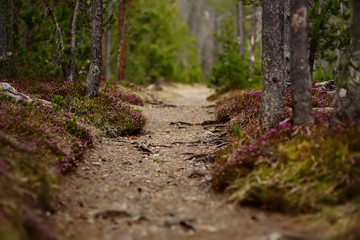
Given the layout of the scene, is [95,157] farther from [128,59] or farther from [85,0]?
[128,59]

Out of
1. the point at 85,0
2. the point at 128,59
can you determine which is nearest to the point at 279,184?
the point at 85,0

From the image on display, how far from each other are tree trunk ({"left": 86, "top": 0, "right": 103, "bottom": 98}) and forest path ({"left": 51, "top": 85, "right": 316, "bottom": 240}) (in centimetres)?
255

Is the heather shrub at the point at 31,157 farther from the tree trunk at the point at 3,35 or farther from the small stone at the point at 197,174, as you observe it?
the tree trunk at the point at 3,35

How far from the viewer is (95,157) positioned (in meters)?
7.57

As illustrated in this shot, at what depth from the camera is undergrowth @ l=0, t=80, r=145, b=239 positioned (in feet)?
12.8

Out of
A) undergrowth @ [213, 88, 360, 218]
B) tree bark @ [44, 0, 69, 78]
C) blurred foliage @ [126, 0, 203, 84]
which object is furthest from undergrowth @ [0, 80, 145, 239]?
blurred foliage @ [126, 0, 203, 84]

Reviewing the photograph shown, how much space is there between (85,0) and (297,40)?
8820 millimetres

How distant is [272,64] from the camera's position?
6656 millimetres

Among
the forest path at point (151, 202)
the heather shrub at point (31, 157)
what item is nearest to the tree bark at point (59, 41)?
the heather shrub at point (31, 157)

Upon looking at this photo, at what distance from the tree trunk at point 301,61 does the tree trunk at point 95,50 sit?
638cm

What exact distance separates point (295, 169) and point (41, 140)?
4528 millimetres

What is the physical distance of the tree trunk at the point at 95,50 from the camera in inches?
398

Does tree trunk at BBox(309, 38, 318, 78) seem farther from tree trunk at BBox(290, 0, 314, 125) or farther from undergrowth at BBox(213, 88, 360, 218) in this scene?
tree trunk at BBox(290, 0, 314, 125)

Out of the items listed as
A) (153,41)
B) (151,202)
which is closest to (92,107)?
(151,202)
